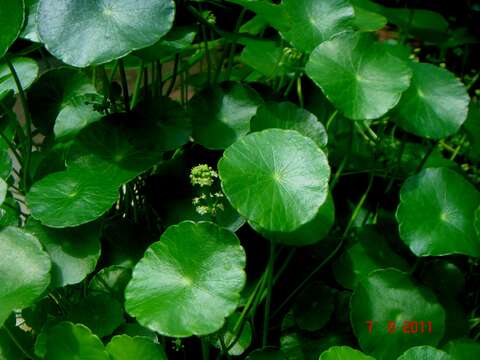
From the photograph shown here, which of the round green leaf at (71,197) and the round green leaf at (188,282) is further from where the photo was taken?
the round green leaf at (71,197)

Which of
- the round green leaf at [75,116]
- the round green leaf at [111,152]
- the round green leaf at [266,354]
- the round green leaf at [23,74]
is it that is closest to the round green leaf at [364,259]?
the round green leaf at [266,354]

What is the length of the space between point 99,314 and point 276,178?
41cm

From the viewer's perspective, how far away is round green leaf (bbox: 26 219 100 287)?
1.08 metres

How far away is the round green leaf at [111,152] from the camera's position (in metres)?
1.12

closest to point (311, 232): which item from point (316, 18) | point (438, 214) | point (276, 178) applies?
point (276, 178)

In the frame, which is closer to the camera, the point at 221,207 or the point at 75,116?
the point at 221,207

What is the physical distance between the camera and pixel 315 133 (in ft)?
4.03

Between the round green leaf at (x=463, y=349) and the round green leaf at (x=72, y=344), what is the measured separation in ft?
2.17

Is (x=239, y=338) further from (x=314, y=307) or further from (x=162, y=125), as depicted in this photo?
(x=162, y=125)

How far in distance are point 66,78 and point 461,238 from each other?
35.3 inches

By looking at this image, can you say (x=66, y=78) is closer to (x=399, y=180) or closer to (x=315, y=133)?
(x=315, y=133)

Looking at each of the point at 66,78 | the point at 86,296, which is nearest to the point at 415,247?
the point at 86,296
